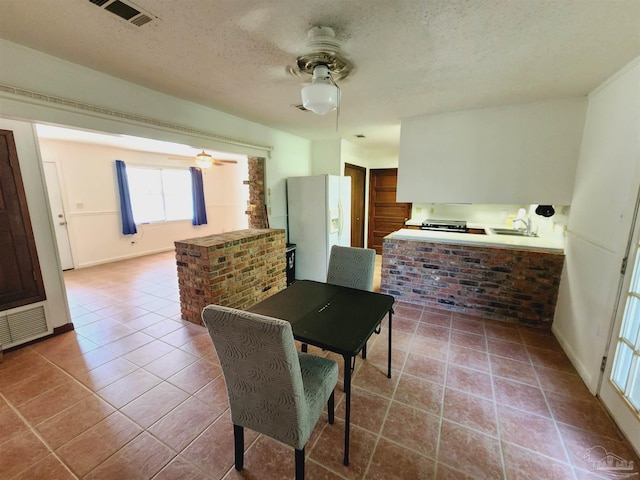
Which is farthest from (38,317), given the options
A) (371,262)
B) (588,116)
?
(588,116)

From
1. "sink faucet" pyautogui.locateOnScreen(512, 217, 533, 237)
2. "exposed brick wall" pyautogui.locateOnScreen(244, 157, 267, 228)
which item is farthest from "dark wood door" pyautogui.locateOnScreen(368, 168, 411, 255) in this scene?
"exposed brick wall" pyautogui.locateOnScreen(244, 157, 267, 228)

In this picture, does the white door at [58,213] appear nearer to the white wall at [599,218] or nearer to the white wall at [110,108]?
the white wall at [110,108]

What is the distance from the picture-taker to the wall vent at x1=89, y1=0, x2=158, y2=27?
1.33 m

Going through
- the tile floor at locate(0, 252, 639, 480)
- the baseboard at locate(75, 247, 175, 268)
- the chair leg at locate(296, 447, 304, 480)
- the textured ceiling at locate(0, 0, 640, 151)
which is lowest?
the tile floor at locate(0, 252, 639, 480)

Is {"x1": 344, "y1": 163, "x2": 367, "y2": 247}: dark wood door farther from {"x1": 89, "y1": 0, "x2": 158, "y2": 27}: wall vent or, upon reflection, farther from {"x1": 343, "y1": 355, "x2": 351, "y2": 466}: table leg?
{"x1": 343, "y1": 355, "x2": 351, "y2": 466}: table leg

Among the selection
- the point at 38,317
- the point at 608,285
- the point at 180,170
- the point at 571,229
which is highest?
the point at 180,170

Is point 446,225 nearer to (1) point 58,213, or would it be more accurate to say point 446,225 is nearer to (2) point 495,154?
(2) point 495,154

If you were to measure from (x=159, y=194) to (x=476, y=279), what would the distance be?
6754 millimetres

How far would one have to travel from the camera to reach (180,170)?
668 cm

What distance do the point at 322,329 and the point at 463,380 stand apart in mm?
1387

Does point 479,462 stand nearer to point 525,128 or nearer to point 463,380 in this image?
point 463,380

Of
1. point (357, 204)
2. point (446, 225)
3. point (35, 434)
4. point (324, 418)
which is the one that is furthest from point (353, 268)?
point (357, 204)

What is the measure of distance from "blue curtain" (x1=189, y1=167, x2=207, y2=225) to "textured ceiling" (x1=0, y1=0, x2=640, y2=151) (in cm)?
466

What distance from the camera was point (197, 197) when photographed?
691 centimetres
